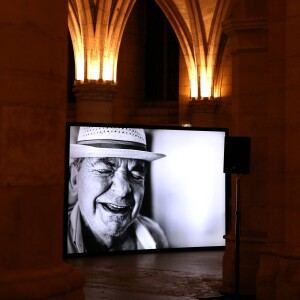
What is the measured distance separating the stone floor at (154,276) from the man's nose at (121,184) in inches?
47.9

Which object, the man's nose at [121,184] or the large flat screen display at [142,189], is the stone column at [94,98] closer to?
the large flat screen display at [142,189]

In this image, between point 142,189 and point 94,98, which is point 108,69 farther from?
point 142,189

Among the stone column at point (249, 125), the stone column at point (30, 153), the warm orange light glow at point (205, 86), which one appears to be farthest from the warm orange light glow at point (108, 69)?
the stone column at point (30, 153)

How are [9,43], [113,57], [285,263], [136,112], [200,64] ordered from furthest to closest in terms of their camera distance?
[136,112], [200,64], [113,57], [285,263], [9,43]

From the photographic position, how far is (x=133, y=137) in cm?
1529

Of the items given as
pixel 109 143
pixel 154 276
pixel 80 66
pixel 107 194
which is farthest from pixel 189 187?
pixel 80 66

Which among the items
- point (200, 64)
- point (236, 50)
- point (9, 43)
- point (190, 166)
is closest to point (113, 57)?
point (200, 64)

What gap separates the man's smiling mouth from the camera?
48.9ft

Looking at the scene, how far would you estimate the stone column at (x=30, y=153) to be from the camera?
16.2 ft

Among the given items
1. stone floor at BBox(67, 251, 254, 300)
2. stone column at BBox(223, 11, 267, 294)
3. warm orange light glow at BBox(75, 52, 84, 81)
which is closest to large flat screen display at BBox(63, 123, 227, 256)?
stone floor at BBox(67, 251, 254, 300)

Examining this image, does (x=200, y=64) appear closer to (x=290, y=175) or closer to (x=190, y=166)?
(x=190, y=166)

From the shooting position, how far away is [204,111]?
26609 mm

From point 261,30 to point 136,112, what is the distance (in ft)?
60.1

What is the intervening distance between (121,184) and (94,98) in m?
8.05
